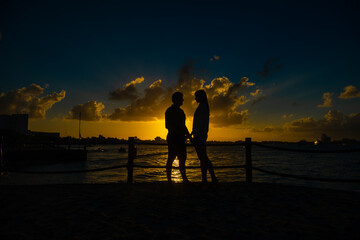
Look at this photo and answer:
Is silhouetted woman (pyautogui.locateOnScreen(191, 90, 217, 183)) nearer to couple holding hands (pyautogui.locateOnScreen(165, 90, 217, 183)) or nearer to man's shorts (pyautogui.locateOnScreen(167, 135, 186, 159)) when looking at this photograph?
couple holding hands (pyautogui.locateOnScreen(165, 90, 217, 183))

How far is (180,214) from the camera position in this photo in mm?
3557

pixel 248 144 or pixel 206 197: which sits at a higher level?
pixel 248 144

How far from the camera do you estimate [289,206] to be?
13.1 feet

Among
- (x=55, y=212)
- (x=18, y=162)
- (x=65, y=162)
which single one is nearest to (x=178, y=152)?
(x=55, y=212)

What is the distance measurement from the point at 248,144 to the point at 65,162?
53260 millimetres

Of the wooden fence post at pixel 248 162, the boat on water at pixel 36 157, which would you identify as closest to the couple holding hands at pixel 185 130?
the wooden fence post at pixel 248 162

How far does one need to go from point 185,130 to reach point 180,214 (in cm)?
235

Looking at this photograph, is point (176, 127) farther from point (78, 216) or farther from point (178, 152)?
point (78, 216)

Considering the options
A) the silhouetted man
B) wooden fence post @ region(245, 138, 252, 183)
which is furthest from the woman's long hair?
wooden fence post @ region(245, 138, 252, 183)

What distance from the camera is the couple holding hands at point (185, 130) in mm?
5371

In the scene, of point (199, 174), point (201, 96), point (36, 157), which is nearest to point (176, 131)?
point (201, 96)

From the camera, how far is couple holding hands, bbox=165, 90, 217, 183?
17.6 feet

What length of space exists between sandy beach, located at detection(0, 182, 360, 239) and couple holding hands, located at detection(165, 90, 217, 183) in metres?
0.71

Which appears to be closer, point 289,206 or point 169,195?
point 289,206
